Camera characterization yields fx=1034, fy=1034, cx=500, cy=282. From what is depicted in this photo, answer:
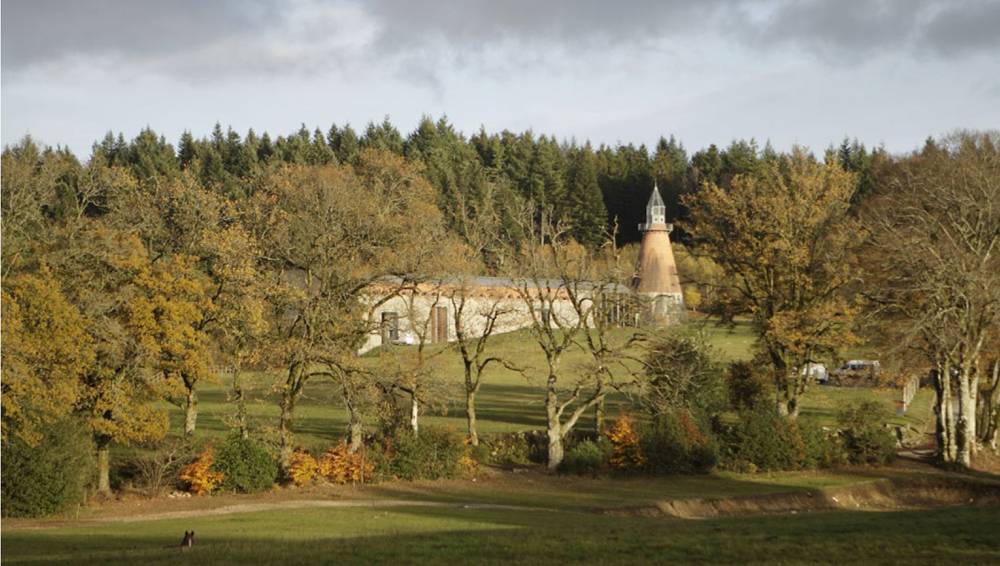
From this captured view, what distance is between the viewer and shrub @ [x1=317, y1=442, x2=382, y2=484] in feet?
122

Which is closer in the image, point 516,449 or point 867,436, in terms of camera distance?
point 516,449

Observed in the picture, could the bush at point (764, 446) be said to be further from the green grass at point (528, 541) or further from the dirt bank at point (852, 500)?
the green grass at point (528, 541)

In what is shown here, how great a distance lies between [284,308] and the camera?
38.6 m

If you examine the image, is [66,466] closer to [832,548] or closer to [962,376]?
[832,548]

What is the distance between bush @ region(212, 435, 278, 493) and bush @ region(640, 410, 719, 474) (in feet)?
48.9

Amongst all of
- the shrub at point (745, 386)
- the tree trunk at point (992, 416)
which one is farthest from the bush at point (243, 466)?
the tree trunk at point (992, 416)

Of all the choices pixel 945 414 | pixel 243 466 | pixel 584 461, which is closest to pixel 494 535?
pixel 243 466

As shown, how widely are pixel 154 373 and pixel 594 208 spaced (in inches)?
3298

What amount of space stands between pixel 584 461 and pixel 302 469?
1109 cm

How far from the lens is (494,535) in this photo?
71.6 ft

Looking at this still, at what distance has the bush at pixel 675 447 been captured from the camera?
41094mm

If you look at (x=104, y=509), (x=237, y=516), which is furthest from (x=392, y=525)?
(x=104, y=509)

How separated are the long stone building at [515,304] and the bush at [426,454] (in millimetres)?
3990

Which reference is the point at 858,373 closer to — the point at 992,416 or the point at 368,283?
the point at 992,416
